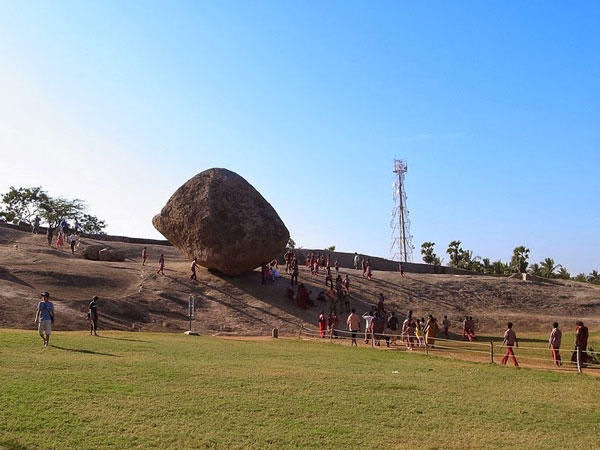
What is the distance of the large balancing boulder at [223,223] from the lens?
35375 mm

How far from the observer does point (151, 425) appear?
29.6 feet

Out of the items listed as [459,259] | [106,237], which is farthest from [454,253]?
[106,237]

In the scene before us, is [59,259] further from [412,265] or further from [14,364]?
[412,265]

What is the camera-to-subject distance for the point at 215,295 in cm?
3434

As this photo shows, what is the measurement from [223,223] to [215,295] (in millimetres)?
4220

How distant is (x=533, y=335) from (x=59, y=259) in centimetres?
2744

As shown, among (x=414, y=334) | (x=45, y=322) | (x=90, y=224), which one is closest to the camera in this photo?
(x=45, y=322)

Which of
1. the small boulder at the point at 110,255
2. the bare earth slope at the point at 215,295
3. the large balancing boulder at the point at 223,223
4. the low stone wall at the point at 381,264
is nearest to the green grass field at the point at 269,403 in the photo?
the bare earth slope at the point at 215,295

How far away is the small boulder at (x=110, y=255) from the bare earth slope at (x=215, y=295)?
1508 mm

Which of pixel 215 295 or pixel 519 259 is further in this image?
pixel 519 259

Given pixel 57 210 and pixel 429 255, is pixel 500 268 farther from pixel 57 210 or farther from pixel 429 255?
pixel 57 210

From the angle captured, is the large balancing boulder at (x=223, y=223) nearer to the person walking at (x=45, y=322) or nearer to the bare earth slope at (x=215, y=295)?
the bare earth slope at (x=215, y=295)

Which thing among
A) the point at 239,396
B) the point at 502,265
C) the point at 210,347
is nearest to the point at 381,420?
the point at 239,396

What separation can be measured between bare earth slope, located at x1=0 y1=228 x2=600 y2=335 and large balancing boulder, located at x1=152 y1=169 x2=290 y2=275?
5.51 feet
